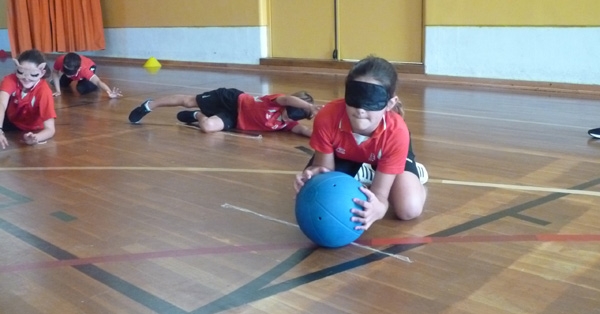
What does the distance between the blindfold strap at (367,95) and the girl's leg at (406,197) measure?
400mm

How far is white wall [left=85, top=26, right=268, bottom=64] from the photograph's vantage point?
26.8ft

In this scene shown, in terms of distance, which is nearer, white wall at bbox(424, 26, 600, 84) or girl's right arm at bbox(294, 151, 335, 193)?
girl's right arm at bbox(294, 151, 335, 193)

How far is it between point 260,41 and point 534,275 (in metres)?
6.58

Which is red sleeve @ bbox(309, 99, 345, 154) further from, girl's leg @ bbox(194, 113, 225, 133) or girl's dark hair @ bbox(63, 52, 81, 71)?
girl's dark hair @ bbox(63, 52, 81, 71)

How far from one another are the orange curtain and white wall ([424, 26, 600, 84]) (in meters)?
5.65

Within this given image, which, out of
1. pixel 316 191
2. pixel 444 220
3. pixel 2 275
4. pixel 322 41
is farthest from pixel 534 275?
pixel 322 41

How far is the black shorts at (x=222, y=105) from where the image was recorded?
4148 millimetres

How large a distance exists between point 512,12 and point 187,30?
15.5 ft

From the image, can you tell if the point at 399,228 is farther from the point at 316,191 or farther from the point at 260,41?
the point at 260,41

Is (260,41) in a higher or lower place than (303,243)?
higher

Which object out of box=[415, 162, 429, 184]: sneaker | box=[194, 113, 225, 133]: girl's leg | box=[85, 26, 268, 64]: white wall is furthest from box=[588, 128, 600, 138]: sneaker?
box=[85, 26, 268, 64]: white wall

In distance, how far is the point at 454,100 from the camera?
5.23 metres

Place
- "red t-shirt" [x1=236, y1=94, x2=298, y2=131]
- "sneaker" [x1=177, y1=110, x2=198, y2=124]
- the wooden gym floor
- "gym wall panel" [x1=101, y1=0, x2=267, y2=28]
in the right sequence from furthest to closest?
"gym wall panel" [x1=101, y1=0, x2=267, y2=28] → "sneaker" [x1=177, y1=110, x2=198, y2=124] → "red t-shirt" [x1=236, y1=94, x2=298, y2=131] → the wooden gym floor

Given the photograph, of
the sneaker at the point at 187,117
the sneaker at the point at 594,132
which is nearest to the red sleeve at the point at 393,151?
the sneaker at the point at 594,132
